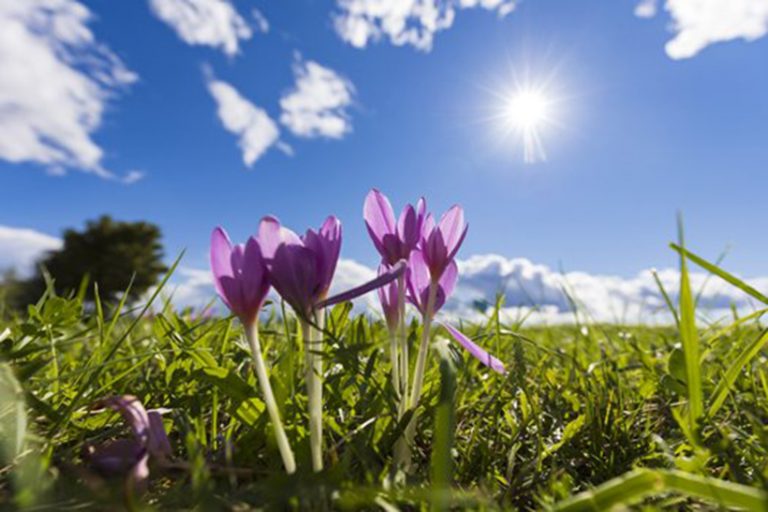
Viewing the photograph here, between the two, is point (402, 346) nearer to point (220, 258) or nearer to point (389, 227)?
point (389, 227)

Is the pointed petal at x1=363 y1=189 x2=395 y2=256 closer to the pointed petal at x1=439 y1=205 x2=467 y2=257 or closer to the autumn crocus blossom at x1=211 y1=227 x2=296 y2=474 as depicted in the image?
the pointed petal at x1=439 y1=205 x2=467 y2=257

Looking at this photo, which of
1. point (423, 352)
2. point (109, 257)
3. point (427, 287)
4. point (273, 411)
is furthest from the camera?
point (109, 257)

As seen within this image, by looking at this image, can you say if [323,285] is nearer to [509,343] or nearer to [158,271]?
[509,343]

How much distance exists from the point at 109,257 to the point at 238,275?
146 feet

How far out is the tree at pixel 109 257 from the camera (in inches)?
1554

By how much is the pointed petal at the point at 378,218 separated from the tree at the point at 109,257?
41123 mm

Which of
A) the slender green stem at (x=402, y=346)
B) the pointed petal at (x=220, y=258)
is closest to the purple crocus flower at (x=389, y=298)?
the slender green stem at (x=402, y=346)

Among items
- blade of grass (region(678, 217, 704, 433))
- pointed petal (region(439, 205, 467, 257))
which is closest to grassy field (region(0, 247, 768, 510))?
blade of grass (region(678, 217, 704, 433))

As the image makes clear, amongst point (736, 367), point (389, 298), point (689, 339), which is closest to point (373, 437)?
point (389, 298)

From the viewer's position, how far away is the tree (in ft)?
129

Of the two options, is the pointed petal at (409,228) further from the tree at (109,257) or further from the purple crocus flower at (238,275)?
the tree at (109,257)

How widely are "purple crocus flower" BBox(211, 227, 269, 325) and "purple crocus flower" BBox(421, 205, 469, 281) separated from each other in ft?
1.12

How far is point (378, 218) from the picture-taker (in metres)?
1.14

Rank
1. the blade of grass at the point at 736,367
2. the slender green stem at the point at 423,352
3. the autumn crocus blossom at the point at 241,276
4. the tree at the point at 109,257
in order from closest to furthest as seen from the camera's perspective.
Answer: the autumn crocus blossom at the point at 241,276
the slender green stem at the point at 423,352
the blade of grass at the point at 736,367
the tree at the point at 109,257
